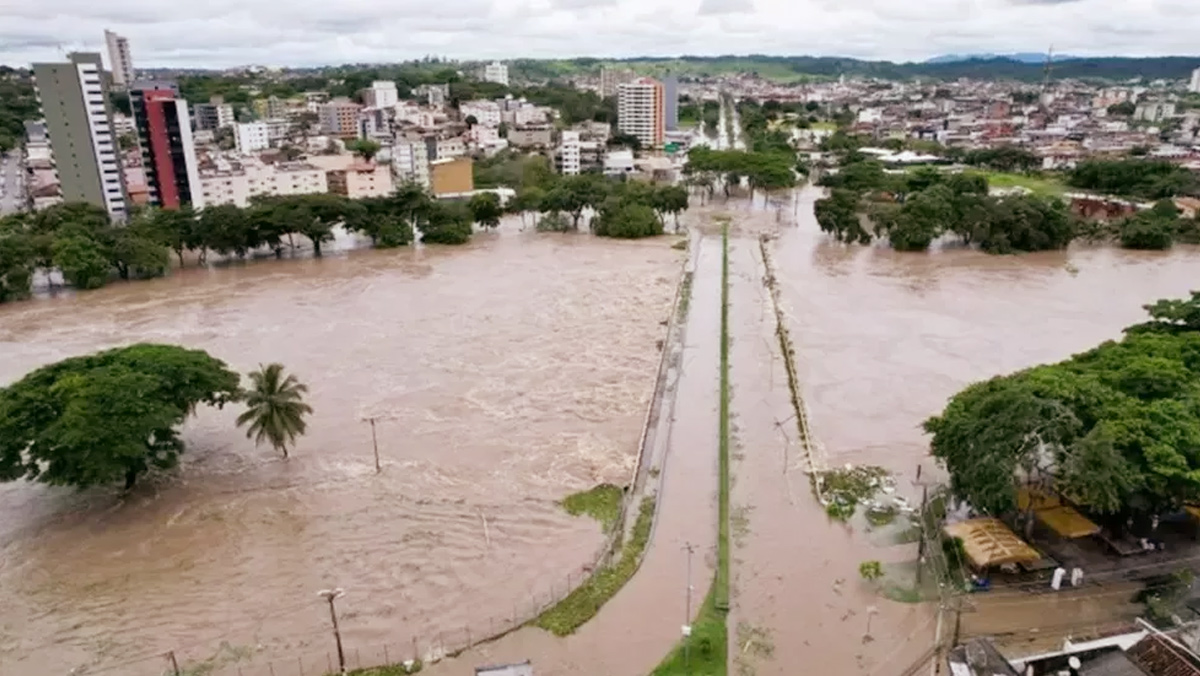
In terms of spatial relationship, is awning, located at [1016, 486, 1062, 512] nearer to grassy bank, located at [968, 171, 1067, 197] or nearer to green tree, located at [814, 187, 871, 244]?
green tree, located at [814, 187, 871, 244]

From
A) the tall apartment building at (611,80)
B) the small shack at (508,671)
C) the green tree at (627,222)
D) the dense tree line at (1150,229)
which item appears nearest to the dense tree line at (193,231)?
the green tree at (627,222)

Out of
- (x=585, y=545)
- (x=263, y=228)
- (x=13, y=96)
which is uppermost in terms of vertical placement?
(x=13, y=96)

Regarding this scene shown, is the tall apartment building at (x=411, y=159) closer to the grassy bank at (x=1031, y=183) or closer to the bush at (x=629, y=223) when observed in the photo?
the bush at (x=629, y=223)

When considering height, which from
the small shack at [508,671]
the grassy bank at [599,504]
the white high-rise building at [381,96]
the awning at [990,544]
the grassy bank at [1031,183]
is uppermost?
the white high-rise building at [381,96]

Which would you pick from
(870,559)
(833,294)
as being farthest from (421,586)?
(833,294)

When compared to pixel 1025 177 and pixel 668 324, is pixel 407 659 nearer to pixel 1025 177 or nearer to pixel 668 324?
pixel 668 324
